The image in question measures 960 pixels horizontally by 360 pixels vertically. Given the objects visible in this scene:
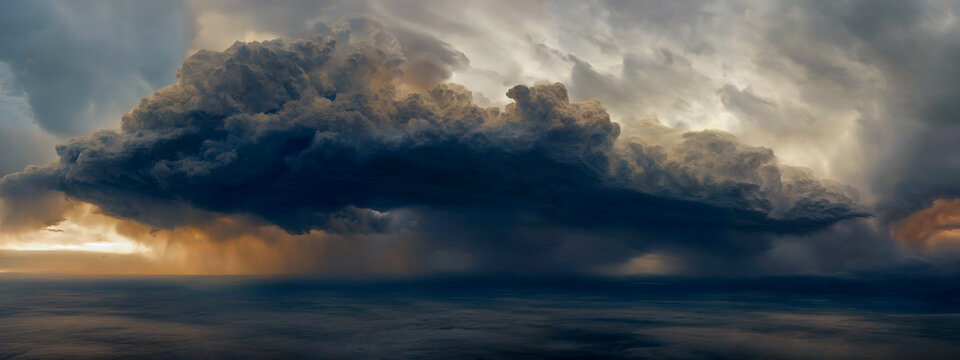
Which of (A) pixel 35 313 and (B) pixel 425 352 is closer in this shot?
(B) pixel 425 352

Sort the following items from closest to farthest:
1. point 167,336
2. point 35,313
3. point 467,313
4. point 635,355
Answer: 1. point 635,355
2. point 167,336
3. point 35,313
4. point 467,313

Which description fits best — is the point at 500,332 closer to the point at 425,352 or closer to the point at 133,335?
the point at 425,352

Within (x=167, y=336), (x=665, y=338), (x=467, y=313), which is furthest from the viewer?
(x=467, y=313)

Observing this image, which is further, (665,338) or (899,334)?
(899,334)

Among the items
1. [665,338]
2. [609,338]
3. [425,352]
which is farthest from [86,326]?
[665,338]

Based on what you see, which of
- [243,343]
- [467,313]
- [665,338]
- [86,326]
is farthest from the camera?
[467,313]

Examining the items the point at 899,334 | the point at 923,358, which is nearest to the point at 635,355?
the point at 923,358

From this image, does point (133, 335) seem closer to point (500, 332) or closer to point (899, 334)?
point (500, 332)

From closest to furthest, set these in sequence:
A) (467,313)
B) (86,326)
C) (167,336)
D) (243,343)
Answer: (243,343), (167,336), (86,326), (467,313)
